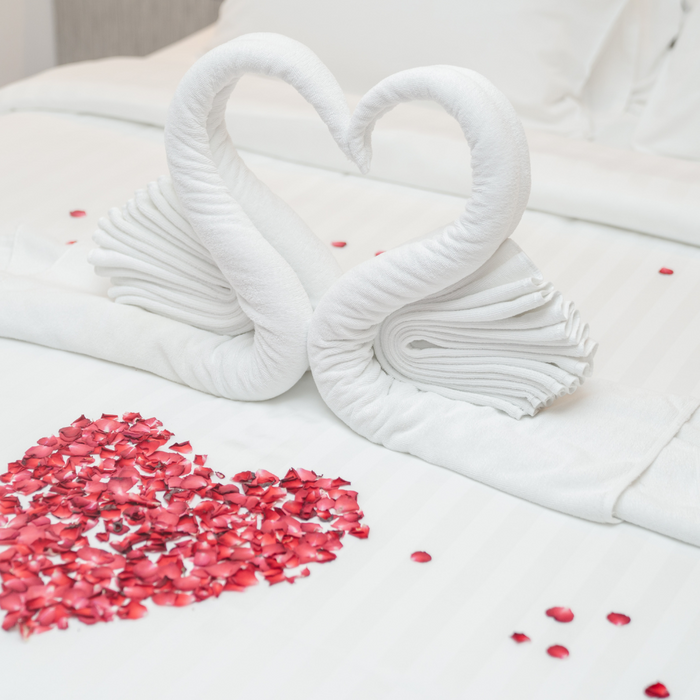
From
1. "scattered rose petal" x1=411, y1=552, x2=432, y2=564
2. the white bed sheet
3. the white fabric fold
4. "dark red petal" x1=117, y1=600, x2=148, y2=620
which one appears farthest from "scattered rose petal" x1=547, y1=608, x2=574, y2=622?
"dark red petal" x1=117, y1=600, x2=148, y2=620

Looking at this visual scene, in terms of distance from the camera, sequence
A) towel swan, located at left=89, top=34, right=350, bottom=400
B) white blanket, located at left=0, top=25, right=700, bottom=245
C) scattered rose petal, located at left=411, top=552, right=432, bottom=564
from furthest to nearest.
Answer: white blanket, located at left=0, top=25, right=700, bottom=245, towel swan, located at left=89, top=34, right=350, bottom=400, scattered rose petal, located at left=411, top=552, right=432, bottom=564

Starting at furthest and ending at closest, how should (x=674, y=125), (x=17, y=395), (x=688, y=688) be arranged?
1. (x=674, y=125)
2. (x=17, y=395)
3. (x=688, y=688)

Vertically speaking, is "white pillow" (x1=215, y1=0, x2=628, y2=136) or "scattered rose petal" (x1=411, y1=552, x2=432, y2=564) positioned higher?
"white pillow" (x1=215, y1=0, x2=628, y2=136)

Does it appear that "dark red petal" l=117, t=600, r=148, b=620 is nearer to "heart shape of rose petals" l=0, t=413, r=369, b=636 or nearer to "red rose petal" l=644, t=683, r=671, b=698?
"heart shape of rose petals" l=0, t=413, r=369, b=636

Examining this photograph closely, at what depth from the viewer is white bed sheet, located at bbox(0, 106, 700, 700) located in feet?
2.46

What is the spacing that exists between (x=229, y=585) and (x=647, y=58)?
1.76m

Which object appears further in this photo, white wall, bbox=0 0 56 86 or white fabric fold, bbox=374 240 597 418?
white wall, bbox=0 0 56 86

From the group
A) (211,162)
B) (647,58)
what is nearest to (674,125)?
(647,58)

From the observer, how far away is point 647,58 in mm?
2033

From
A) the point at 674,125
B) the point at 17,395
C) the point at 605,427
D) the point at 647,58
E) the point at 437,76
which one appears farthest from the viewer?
the point at 647,58

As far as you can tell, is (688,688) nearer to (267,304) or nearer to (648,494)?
(648,494)

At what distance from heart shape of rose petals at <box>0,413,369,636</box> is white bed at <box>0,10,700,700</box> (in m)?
0.02

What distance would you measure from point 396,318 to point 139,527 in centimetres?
40

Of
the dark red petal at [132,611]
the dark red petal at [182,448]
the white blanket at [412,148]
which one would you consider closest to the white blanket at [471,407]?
the dark red petal at [182,448]
